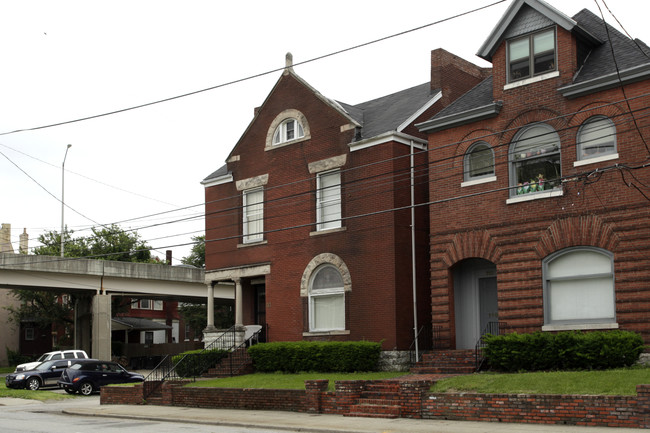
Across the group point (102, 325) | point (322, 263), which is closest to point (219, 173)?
point (322, 263)

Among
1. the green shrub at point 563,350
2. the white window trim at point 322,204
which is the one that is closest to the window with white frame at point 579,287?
the green shrub at point 563,350

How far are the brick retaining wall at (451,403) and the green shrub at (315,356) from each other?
3.80m

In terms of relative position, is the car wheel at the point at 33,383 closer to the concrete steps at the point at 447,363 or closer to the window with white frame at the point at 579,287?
the concrete steps at the point at 447,363

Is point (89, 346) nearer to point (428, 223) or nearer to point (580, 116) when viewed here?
point (428, 223)


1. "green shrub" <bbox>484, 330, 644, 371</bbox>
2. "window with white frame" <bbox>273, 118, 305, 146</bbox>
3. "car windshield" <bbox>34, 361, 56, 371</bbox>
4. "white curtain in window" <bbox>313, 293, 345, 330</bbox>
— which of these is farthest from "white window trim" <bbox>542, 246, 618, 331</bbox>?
"car windshield" <bbox>34, 361, 56, 371</bbox>

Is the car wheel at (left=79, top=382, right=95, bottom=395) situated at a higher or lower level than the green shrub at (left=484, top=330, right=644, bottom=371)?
lower

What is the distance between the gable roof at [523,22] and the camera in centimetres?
2241

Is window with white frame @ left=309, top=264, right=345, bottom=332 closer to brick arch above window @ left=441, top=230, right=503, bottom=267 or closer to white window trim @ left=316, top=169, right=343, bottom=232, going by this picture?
white window trim @ left=316, top=169, right=343, bottom=232

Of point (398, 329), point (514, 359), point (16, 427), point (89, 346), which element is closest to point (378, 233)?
Result: point (398, 329)

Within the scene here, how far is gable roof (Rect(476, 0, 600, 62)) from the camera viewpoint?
22406 mm

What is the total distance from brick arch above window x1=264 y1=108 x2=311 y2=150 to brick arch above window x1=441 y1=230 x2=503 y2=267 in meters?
7.95

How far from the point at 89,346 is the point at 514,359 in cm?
4236

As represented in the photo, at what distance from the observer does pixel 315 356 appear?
26.4 metres

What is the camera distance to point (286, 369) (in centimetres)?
2728
